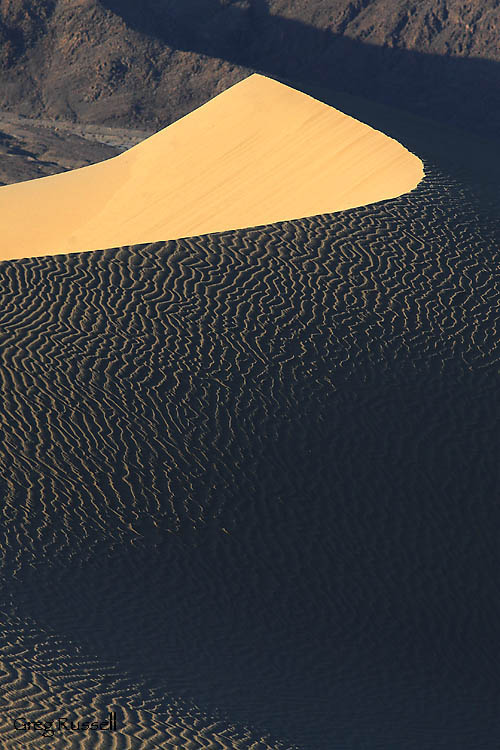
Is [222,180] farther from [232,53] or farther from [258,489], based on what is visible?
[232,53]

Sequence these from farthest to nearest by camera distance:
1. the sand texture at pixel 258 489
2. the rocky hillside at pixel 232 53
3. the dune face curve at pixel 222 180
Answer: the rocky hillside at pixel 232 53
the dune face curve at pixel 222 180
the sand texture at pixel 258 489

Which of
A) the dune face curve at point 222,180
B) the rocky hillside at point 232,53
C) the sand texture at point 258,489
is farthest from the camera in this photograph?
the rocky hillside at point 232,53

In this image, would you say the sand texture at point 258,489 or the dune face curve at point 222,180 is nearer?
the sand texture at point 258,489

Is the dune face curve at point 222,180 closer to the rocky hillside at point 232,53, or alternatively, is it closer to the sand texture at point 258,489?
the sand texture at point 258,489

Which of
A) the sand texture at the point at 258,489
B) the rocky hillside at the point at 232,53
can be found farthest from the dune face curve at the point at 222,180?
the rocky hillside at the point at 232,53

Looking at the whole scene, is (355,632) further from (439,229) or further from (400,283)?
(439,229)

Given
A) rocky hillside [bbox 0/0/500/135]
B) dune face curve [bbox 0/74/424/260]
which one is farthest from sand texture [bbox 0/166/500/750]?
rocky hillside [bbox 0/0/500/135]
